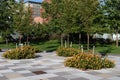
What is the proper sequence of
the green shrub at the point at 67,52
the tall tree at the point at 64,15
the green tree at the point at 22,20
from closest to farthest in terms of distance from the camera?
the green shrub at the point at 67,52
the tall tree at the point at 64,15
the green tree at the point at 22,20

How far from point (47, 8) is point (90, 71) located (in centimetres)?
1846

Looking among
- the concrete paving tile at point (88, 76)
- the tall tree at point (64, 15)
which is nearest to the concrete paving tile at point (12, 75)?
the concrete paving tile at point (88, 76)

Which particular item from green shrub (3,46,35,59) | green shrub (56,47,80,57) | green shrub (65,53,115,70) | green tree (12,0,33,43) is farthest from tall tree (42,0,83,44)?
green shrub (65,53,115,70)

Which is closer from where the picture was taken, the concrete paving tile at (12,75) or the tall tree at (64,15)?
the concrete paving tile at (12,75)

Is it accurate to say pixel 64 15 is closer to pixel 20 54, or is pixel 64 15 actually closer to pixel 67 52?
pixel 67 52

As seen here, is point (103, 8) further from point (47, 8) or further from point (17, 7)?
point (17, 7)

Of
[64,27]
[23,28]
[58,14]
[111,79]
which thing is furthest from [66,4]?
[111,79]

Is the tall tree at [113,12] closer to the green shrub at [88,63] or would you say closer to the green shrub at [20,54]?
the green shrub at [20,54]

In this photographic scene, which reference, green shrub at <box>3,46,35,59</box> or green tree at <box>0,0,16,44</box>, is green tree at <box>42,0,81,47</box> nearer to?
green shrub at <box>3,46,35,59</box>

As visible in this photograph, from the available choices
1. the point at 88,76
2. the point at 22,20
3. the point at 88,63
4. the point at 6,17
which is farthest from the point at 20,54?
the point at 6,17

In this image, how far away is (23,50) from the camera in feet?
66.5

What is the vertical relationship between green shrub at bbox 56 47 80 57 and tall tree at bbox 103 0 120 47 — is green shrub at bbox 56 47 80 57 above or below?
below

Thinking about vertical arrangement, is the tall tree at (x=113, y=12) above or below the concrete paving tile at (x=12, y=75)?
above

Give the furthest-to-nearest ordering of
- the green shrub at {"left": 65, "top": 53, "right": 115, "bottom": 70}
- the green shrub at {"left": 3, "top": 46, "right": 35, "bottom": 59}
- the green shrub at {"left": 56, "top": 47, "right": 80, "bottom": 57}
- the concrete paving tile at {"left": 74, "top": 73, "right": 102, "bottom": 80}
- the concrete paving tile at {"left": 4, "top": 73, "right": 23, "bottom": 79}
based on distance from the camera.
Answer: the green shrub at {"left": 56, "top": 47, "right": 80, "bottom": 57} < the green shrub at {"left": 3, "top": 46, "right": 35, "bottom": 59} < the green shrub at {"left": 65, "top": 53, "right": 115, "bottom": 70} < the concrete paving tile at {"left": 4, "top": 73, "right": 23, "bottom": 79} < the concrete paving tile at {"left": 74, "top": 73, "right": 102, "bottom": 80}
